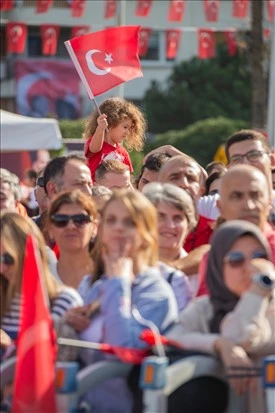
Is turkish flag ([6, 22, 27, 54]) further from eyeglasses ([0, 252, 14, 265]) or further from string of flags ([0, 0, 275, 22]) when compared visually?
eyeglasses ([0, 252, 14, 265])

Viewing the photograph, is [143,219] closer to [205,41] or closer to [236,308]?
[236,308]

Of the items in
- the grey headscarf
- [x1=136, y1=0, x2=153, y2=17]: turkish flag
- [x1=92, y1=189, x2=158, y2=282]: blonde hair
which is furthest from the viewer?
[x1=136, y1=0, x2=153, y2=17]: turkish flag

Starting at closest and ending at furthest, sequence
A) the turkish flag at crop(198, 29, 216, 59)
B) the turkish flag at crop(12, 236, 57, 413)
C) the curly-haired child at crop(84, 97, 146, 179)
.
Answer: the turkish flag at crop(12, 236, 57, 413) → the curly-haired child at crop(84, 97, 146, 179) → the turkish flag at crop(198, 29, 216, 59)

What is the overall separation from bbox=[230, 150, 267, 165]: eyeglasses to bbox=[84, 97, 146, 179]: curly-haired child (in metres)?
1.37

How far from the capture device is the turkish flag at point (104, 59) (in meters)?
10.6

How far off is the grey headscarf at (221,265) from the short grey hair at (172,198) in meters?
1.21

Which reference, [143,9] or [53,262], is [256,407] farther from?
[143,9]

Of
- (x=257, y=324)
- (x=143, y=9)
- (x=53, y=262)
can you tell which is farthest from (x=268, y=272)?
(x=143, y=9)

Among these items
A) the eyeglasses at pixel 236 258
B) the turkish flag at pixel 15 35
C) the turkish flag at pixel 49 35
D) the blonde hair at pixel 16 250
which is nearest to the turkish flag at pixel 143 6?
the turkish flag at pixel 49 35

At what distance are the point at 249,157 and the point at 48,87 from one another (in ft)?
Result: 167

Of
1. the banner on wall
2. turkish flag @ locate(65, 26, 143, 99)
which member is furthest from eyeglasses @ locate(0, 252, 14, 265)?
the banner on wall

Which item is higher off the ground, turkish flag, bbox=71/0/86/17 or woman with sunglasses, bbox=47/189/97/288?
turkish flag, bbox=71/0/86/17

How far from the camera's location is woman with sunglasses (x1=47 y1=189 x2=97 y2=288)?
22.6ft

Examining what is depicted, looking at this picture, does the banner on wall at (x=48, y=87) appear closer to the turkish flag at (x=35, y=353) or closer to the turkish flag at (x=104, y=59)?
the turkish flag at (x=104, y=59)
